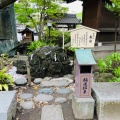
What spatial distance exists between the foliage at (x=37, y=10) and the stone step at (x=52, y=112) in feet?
37.0

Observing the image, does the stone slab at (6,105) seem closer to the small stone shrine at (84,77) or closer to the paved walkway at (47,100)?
the paved walkway at (47,100)

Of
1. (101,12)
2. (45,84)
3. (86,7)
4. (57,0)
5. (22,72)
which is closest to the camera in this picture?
(45,84)

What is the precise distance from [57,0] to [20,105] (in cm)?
1201

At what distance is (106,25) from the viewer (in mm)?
9055

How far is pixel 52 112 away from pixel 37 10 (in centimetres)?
1191

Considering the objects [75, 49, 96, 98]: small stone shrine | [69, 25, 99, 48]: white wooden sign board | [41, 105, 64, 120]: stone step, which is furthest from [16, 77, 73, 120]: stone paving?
[69, 25, 99, 48]: white wooden sign board

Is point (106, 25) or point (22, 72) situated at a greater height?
point (106, 25)

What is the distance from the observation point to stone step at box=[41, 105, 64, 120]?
4.31 metres

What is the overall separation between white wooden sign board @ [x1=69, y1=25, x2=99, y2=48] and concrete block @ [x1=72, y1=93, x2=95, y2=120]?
5.22ft

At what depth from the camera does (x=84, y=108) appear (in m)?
4.20

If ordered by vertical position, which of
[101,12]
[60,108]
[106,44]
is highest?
[101,12]

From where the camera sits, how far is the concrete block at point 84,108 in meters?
4.18

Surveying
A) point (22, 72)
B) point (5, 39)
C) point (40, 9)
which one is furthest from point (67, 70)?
point (40, 9)

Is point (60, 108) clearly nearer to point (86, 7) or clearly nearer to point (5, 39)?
point (86, 7)
